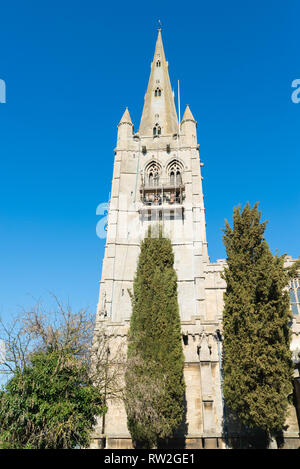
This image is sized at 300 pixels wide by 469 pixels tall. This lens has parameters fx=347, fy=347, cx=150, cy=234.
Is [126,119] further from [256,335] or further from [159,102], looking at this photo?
[256,335]

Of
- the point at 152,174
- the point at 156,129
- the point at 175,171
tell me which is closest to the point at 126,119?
the point at 156,129

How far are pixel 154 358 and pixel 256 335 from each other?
583cm

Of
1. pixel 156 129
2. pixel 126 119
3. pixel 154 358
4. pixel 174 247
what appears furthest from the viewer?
pixel 156 129

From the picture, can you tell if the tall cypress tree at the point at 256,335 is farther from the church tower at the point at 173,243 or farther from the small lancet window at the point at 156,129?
the small lancet window at the point at 156,129

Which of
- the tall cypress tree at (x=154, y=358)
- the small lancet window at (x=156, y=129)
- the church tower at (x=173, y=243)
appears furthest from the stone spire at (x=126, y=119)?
the tall cypress tree at (x=154, y=358)

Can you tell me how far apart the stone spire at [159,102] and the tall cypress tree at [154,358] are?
26.2 m

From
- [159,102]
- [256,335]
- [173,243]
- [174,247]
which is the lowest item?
[256,335]

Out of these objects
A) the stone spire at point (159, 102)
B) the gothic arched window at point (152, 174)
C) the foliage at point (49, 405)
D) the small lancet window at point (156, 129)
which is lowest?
the foliage at point (49, 405)

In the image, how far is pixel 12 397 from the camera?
14039mm

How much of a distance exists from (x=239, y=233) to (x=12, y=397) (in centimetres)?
1460

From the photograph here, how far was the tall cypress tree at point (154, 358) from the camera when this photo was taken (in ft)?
58.0

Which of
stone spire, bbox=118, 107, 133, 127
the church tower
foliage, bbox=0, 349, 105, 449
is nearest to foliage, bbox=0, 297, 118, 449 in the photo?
foliage, bbox=0, 349, 105, 449

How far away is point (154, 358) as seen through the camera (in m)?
19.5
